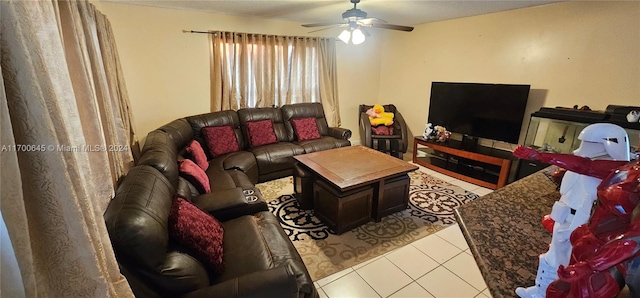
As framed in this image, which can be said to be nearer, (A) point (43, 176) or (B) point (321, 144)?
(A) point (43, 176)

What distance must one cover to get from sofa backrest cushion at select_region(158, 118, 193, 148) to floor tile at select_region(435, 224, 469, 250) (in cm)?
285

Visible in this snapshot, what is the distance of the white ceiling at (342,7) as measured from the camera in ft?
10.3

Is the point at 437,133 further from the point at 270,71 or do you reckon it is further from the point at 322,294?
the point at 322,294

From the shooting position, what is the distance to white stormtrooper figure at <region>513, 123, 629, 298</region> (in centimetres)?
64

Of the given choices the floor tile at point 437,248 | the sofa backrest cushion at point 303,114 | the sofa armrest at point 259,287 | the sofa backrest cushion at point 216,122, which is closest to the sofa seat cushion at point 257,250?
the sofa armrest at point 259,287

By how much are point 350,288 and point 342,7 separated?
3.11m

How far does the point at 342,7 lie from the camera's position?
335 cm

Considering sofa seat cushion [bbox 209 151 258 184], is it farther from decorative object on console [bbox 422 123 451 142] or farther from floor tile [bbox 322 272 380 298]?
decorative object on console [bbox 422 123 451 142]

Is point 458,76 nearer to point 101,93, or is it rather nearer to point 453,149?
point 453,149

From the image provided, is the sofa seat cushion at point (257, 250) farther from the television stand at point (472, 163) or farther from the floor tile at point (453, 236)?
the television stand at point (472, 163)

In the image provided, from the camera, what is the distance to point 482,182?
11.7 feet

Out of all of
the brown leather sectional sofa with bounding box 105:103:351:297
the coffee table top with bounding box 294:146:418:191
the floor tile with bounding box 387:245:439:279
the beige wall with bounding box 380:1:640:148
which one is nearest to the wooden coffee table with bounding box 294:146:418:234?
the coffee table top with bounding box 294:146:418:191

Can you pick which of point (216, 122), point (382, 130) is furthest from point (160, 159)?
point (382, 130)

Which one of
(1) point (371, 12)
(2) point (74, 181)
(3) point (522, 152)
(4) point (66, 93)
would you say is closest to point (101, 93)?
(4) point (66, 93)
